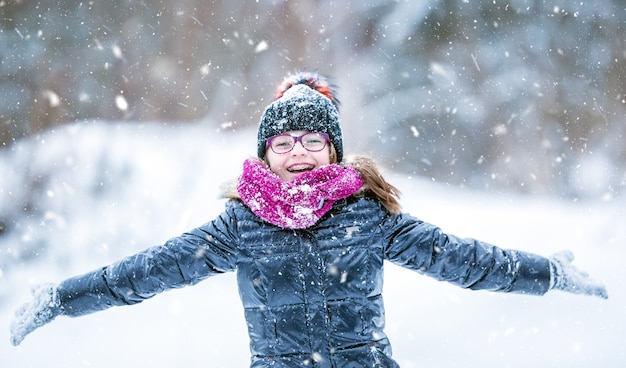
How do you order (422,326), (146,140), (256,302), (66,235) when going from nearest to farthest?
(256,302) < (422,326) < (66,235) < (146,140)

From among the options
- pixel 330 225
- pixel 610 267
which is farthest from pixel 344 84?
pixel 330 225

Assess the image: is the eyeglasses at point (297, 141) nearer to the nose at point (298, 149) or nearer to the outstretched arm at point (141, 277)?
the nose at point (298, 149)

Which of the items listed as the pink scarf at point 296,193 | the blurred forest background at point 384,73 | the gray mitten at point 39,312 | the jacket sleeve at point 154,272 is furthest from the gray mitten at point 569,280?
the blurred forest background at point 384,73

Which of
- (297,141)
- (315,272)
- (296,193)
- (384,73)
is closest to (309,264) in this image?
(315,272)

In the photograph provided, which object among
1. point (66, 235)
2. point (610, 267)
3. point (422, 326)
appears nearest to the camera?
point (422, 326)

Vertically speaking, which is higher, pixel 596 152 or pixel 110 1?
pixel 110 1

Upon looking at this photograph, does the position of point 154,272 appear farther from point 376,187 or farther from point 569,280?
point 569,280

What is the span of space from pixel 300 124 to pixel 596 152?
3262mm

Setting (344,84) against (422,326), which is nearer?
(422,326)

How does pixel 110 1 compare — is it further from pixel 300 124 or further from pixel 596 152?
pixel 596 152

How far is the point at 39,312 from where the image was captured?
172 centimetres

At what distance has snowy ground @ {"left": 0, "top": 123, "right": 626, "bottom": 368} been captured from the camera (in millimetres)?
3129

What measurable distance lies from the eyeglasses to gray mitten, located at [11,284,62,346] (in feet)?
2.48

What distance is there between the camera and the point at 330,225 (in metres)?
1.67
